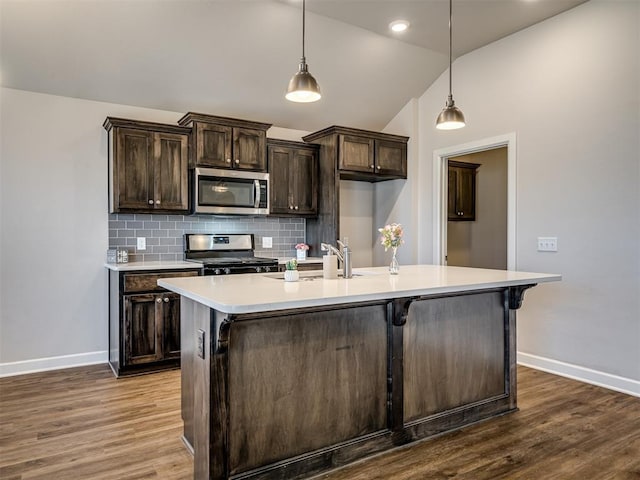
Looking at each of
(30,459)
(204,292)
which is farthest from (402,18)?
(30,459)

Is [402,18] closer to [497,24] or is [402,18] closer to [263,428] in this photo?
[497,24]

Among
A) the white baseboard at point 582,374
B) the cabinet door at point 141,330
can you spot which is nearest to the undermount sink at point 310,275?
the cabinet door at point 141,330

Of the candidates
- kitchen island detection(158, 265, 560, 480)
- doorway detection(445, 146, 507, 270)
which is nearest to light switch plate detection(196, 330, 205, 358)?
kitchen island detection(158, 265, 560, 480)

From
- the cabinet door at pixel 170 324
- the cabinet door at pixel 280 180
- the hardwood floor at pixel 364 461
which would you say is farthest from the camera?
the cabinet door at pixel 280 180

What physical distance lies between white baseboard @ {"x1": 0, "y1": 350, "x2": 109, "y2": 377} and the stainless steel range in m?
1.23

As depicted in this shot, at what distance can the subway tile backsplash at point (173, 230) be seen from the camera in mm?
4207

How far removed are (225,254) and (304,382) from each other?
8.88ft

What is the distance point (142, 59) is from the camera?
376 cm

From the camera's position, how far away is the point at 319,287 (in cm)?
228

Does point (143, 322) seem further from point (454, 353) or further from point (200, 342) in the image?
point (454, 353)

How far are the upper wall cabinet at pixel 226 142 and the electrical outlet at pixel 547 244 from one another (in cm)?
274

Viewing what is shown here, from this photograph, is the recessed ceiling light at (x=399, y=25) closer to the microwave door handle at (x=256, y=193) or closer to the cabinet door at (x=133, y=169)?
the microwave door handle at (x=256, y=193)

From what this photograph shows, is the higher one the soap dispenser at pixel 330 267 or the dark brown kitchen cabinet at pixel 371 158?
the dark brown kitchen cabinet at pixel 371 158

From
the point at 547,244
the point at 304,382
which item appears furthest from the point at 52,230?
the point at 547,244
